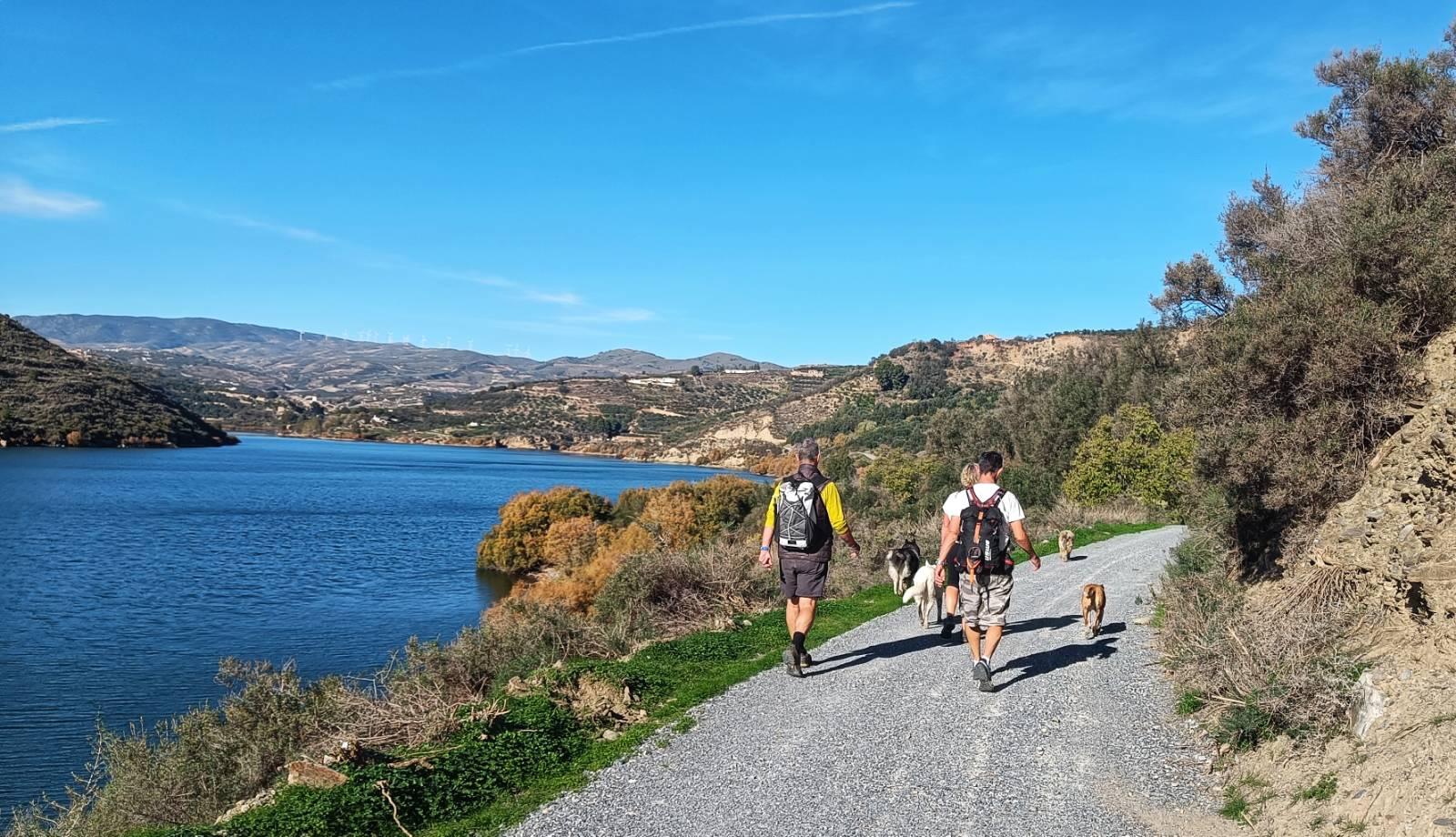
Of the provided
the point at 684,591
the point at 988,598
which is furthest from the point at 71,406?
the point at 988,598

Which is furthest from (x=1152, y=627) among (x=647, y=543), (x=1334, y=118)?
(x=647, y=543)

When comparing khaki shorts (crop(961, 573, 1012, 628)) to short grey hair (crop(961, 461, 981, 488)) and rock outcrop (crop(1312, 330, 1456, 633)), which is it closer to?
short grey hair (crop(961, 461, 981, 488))

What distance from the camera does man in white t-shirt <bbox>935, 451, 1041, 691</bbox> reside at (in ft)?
26.3

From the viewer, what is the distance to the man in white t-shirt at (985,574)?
8.01 m

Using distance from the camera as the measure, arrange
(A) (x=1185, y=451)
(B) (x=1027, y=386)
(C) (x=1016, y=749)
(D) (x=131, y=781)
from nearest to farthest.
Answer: (C) (x=1016, y=749) < (D) (x=131, y=781) < (A) (x=1185, y=451) < (B) (x=1027, y=386)

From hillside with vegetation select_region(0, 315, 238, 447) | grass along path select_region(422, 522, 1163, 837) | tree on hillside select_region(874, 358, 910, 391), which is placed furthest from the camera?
tree on hillside select_region(874, 358, 910, 391)

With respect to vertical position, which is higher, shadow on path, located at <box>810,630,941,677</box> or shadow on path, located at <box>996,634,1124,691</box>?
shadow on path, located at <box>996,634,1124,691</box>

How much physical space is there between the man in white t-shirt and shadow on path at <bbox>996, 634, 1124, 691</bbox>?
Result: 0.40 m

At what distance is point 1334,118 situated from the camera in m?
17.7

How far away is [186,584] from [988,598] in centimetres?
3400

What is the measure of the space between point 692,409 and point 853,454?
97847mm

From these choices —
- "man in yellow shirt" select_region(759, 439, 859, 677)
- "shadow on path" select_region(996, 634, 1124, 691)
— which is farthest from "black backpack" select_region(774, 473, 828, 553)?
"shadow on path" select_region(996, 634, 1124, 691)

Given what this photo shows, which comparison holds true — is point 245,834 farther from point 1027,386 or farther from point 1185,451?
point 1027,386

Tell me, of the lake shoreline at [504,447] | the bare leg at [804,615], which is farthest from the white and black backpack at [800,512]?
the lake shoreline at [504,447]
